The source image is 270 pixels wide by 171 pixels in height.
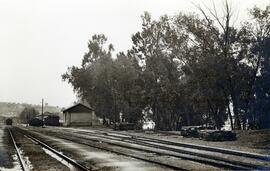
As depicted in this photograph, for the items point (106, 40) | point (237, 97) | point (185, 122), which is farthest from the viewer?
point (106, 40)

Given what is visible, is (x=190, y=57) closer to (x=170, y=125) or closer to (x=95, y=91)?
(x=170, y=125)

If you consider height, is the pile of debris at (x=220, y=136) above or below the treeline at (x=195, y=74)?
below

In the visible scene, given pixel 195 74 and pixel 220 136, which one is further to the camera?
pixel 195 74

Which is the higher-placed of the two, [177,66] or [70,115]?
[177,66]

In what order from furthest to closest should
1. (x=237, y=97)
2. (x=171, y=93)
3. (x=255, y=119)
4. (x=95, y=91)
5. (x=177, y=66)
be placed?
(x=95, y=91) < (x=177, y=66) < (x=171, y=93) < (x=237, y=97) < (x=255, y=119)

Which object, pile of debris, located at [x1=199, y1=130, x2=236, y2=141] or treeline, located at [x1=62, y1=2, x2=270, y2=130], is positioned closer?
pile of debris, located at [x1=199, y1=130, x2=236, y2=141]

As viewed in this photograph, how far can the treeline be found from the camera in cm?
4362

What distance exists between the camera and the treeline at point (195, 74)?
43.6m

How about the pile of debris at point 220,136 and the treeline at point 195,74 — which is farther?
the treeline at point 195,74

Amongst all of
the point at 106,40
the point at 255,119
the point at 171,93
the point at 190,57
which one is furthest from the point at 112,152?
the point at 106,40

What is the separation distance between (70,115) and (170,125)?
2871 cm

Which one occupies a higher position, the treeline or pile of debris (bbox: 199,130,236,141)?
the treeline

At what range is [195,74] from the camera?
4609 centimetres

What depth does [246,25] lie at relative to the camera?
45.3 meters
